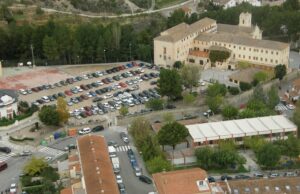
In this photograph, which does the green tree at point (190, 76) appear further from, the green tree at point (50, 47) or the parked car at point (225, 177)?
the green tree at point (50, 47)

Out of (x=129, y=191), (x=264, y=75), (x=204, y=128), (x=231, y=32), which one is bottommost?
(x=129, y=191)

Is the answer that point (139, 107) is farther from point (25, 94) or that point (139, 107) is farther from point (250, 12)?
point (250, 12)

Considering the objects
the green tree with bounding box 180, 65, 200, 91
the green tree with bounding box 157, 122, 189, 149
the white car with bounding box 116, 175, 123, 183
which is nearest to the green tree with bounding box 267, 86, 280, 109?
the green tree with bounding box 180, 65, 200, 91

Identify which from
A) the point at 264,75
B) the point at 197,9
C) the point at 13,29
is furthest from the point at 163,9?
the point at 264,75

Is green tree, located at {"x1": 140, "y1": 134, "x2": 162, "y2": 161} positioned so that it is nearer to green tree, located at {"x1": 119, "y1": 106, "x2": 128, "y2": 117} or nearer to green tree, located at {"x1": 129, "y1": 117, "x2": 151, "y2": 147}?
green tree, located at {"x1": 129, "y1": 117, "x2": 151, "y2": 147}

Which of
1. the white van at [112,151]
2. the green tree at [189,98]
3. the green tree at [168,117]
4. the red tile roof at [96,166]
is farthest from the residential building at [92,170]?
the green tree at [189,98]

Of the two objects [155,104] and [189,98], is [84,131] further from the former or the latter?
[189,98]

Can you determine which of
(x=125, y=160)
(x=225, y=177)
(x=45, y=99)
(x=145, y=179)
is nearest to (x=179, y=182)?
(x=145, y=179)
